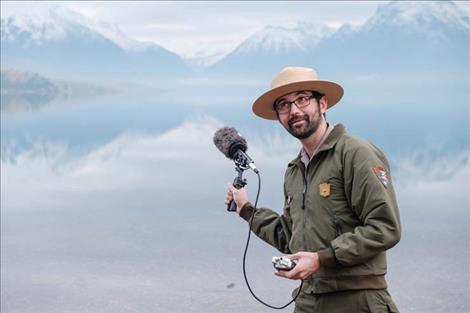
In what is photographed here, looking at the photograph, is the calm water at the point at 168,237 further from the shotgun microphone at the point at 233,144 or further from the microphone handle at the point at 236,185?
the shotgun microphone at the point at 233,144

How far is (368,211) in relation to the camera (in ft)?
8.83

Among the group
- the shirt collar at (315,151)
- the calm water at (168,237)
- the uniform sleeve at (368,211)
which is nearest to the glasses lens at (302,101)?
the shirt collar at (315,151)

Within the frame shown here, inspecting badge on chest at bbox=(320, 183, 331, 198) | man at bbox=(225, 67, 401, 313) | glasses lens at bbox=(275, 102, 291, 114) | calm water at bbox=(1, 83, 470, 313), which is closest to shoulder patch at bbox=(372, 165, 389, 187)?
man at bbox=(225, 67, 401, 313)

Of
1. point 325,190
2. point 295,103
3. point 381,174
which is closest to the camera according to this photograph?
point 381,174

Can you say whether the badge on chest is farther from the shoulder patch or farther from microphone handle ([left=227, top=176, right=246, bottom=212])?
microphone handle ([left=227, top=176, right=246, bottom=212])

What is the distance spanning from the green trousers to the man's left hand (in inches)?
7.0

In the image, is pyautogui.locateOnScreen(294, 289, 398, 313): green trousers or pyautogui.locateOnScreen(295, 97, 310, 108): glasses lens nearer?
pyautogui.locateOnScreen(294, 289, 398, 313): green trousers

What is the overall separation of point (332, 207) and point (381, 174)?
0.75ft

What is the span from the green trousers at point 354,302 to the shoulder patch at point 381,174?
0.41 m

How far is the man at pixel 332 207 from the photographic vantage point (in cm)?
268

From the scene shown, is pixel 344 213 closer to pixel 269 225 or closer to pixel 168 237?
pixel 269 225

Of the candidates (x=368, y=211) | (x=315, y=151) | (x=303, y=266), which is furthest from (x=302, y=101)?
(x=303, y=266)

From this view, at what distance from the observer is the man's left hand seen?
2711 millimetres

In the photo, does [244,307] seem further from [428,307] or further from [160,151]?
[160,151]
